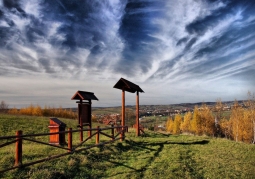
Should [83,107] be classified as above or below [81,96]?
below

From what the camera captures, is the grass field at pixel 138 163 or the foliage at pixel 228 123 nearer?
the grass field at pixel 138 163

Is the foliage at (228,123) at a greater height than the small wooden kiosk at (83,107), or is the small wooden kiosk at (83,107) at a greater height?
the small wooden kiosk at (83,107)

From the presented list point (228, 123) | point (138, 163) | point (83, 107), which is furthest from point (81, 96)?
point (228, 123)

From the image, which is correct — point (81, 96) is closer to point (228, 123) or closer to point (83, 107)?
point (83, 107)

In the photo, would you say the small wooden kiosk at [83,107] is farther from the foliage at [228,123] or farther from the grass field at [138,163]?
the foliage at [228,123]

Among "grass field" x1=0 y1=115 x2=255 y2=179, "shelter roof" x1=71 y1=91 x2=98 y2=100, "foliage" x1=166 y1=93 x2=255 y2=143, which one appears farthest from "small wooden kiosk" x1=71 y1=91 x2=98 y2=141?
"foliage" x1=166 y1=93 x2=255 y2=143

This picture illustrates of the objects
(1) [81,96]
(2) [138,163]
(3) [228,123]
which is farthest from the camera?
(3) [228,123]

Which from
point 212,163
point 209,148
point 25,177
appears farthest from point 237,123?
point 25,177

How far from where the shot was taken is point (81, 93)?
45.9ft

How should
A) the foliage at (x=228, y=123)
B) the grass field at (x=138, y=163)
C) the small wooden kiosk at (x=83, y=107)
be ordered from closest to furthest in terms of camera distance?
the grass field at (x=138, y=163) → the small wooden kiosk at (x=83, y=107) → the foliage at (x=228, y=123)

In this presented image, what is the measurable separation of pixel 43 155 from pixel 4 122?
573 inches

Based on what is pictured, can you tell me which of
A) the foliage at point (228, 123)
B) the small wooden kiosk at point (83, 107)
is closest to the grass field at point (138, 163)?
the small wooden kiosk at point (83, 107)

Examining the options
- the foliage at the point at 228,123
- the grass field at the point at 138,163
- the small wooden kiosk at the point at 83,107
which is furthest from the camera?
the foliage at the point at 228,123

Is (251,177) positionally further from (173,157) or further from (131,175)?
(131,175)
